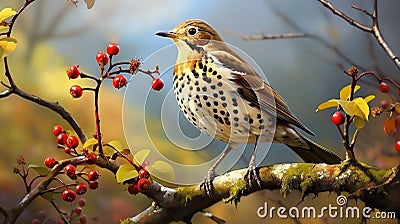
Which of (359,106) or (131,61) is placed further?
(131,61)

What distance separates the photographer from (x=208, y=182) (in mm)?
1330

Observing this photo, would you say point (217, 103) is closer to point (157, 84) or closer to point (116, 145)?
point (157, 84)

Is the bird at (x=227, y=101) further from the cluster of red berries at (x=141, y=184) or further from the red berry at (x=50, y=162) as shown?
the red berry at (x=50, y=162)

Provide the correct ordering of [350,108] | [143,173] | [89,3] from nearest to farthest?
[350,108] < [143,173] < [89,3]

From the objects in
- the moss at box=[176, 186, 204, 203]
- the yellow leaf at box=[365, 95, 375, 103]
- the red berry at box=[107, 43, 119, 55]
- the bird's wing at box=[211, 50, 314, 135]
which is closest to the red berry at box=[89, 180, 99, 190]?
the moss at box=[176, 186, 204, 203]

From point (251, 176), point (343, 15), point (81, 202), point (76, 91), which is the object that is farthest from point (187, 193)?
point (343, 15)

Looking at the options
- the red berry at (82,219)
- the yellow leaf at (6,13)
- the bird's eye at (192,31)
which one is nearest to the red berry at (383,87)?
the bird's eye at (192,31)

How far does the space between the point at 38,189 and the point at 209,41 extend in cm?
56

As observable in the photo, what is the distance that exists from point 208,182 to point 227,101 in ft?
0.69

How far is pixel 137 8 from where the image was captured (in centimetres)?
139

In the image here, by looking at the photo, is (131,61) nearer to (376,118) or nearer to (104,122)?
(104,122)

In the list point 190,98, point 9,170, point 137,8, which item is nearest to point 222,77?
point 190,98
